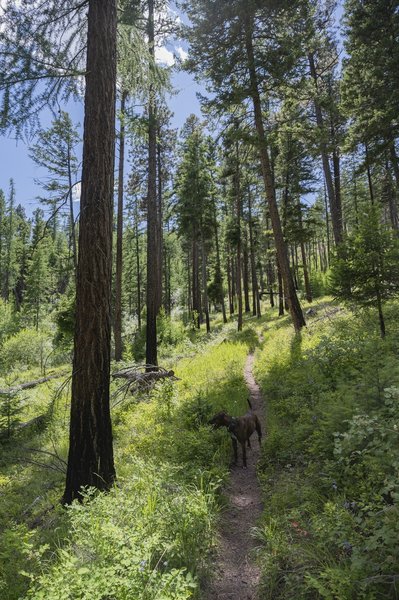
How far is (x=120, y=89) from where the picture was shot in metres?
6.66

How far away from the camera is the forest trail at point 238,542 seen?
120 inches

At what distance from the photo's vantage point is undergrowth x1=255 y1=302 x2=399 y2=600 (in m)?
2.40

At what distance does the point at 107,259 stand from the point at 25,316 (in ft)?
141

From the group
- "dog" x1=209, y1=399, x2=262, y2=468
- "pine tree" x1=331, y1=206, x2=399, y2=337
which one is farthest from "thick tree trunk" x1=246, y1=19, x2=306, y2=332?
"dog" x1=209, y1=399, x2=262, y2=468

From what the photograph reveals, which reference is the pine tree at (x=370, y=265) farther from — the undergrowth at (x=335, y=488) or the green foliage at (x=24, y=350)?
the green foliage at (x=24, y=350)

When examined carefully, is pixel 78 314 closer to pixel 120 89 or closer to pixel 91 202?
pixel 91 202

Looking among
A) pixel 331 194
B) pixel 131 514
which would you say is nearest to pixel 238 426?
pixel 131 514

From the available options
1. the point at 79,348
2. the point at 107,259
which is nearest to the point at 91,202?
the point at 107,259

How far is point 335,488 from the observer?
356 cm

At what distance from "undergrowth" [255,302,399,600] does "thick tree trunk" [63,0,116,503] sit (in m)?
2.35

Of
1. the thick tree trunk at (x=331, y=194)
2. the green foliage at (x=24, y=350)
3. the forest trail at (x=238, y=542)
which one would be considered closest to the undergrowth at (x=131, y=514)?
the forest trail at (x=238, y=542)

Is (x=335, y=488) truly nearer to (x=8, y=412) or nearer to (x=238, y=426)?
(x=238, y=426)

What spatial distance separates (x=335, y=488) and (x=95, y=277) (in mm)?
3806

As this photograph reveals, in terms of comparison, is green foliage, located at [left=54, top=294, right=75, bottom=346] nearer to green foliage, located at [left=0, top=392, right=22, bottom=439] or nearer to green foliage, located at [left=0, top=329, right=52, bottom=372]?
green foliage, located at [left=0, top=329, right=52, bottom=372]
